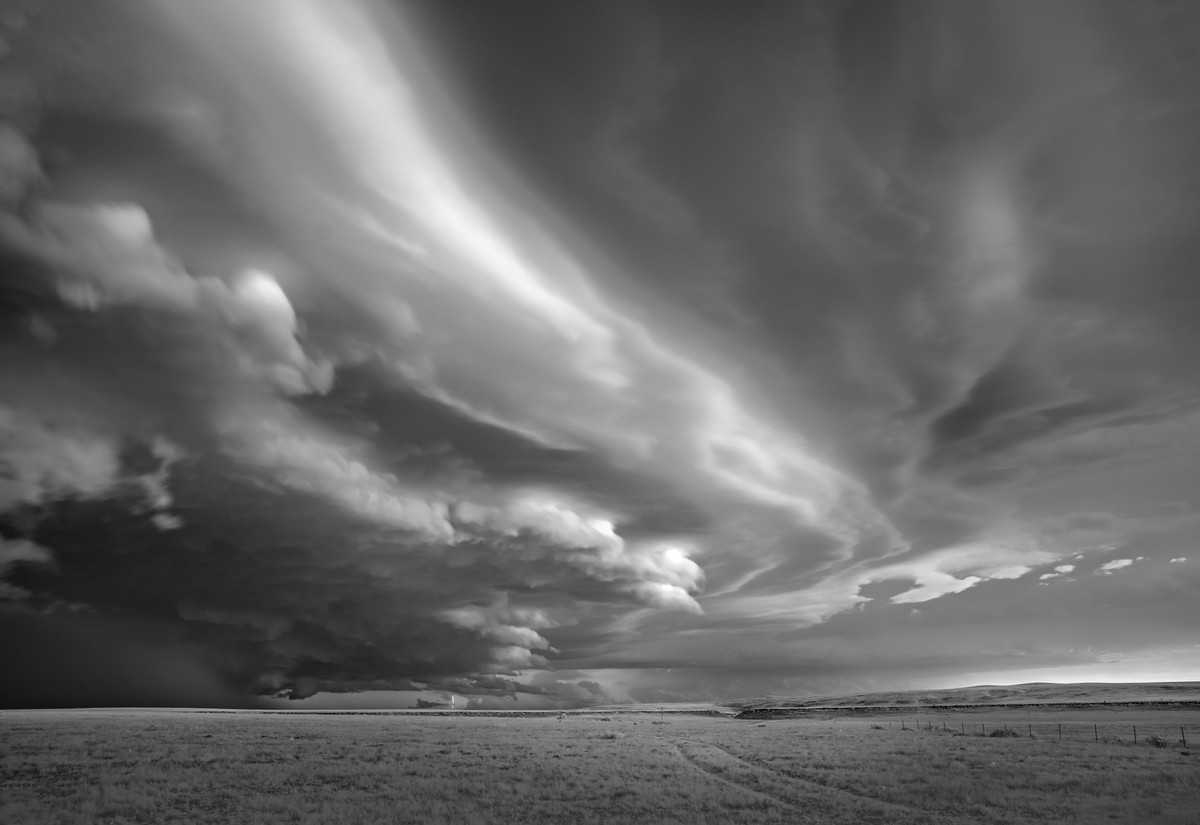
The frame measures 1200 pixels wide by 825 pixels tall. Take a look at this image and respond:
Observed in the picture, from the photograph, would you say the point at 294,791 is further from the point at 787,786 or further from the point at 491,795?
the point at 787,786

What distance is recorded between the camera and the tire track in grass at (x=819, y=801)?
87.1 ft

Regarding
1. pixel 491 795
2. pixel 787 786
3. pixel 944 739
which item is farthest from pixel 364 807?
pixel 944 739

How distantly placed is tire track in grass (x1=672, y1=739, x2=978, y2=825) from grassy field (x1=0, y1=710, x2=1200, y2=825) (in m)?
0.11

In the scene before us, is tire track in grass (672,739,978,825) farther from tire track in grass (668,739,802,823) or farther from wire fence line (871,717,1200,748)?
wire fence line (871,717,1200,748)

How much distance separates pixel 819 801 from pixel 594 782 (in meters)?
12.7

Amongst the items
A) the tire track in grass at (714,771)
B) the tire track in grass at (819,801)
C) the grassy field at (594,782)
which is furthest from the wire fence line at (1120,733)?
the tire track in grass at (819,801)

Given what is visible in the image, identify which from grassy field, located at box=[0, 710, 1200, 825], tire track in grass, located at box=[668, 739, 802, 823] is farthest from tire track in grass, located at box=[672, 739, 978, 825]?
grassy field, located at box=[0, 710, 1200, 825]

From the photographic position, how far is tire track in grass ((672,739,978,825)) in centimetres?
2655

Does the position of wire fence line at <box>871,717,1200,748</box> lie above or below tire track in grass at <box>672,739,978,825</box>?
above

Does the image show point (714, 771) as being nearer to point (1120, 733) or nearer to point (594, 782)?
point (594, 782)

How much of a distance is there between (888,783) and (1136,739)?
122 ft

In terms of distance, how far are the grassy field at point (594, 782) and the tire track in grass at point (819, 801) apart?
0.37 ft

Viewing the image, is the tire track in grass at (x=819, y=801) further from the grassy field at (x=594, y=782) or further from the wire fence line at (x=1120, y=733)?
the wire fence line at (x=1120, y=733)

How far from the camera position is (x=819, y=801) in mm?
30719
